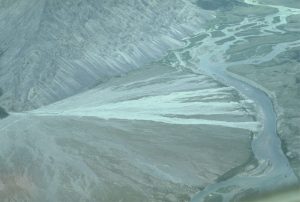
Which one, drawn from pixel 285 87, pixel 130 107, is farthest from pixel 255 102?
pixel 130 107

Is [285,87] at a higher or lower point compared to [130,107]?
lower

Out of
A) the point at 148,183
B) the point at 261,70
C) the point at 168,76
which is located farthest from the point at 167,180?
the point at 261,70

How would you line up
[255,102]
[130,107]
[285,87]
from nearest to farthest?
[130,107] → [255,102] → [285,87]

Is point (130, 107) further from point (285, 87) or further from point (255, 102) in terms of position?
point (285, 87)

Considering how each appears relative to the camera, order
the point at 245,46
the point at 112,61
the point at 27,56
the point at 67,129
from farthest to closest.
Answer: the point at 245,46 → the point at 112,61 → the point at 27,56 → the point at 67,129

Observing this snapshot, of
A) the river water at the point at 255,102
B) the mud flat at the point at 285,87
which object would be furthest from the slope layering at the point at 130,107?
the mud flat at the point at 285,87

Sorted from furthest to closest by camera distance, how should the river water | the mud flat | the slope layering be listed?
the mud flat, the slope layering, the river water

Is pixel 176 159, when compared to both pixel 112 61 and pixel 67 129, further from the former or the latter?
pixel 112 61

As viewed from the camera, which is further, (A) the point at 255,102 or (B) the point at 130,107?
(A) the point at 255,102

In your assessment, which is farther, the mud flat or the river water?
the mud flat

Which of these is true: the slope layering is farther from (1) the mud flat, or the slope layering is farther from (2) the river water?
(1) the mud flat

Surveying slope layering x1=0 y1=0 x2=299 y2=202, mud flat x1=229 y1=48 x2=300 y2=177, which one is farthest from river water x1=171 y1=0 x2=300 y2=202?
mud flat x1=229 y1=48 x2=300 y2=177
